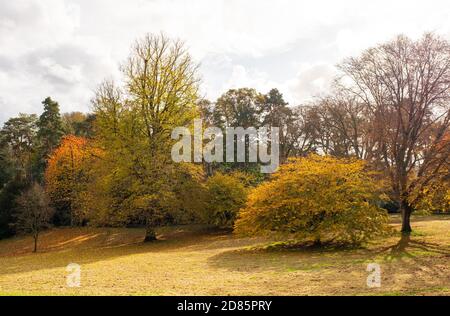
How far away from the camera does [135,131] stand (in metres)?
22.7

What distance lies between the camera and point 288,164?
18250 millimetres

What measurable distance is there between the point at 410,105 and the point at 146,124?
14.7 meters

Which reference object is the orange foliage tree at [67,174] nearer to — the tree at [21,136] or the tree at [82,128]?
the tree at [82,128]

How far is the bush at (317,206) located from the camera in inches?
644

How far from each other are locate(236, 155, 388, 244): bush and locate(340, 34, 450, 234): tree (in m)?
3.21

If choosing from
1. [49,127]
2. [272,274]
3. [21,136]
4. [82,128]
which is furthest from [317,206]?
[21,136]

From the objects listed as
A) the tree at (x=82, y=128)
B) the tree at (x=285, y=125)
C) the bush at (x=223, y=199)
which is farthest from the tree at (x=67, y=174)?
the tree at (x=285, y=125)

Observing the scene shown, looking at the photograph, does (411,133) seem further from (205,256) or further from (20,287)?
(20,287)

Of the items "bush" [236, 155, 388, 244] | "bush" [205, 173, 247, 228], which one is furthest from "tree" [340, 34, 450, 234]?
"bush" [205, 173, 247, 228]

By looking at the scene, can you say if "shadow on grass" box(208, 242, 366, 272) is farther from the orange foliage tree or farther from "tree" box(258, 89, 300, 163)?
the orange foliage tree

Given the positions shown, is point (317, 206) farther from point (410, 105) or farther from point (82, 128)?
point (82, 128)

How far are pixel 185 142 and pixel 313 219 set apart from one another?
32.9 ft

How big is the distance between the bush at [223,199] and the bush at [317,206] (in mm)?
9084
